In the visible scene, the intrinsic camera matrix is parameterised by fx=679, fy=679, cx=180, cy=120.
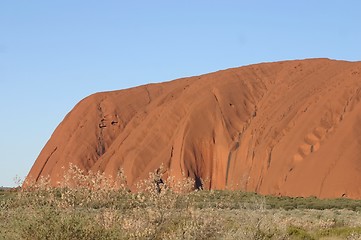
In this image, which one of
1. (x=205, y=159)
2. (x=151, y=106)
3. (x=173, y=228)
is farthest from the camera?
(x=151, y=106)

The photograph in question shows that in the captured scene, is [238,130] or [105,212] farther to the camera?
[238,130]

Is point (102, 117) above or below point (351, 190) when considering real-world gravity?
above

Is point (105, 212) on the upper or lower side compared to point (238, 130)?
upper

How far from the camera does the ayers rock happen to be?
47.4m

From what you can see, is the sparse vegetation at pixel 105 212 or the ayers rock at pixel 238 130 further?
the ayers rock at pixel 238 130

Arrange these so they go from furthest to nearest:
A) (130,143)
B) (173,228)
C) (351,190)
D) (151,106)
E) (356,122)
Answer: (151,106) → (130,143) → (356,122) → (351,190) → (173,228)

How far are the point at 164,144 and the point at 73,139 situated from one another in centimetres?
1431

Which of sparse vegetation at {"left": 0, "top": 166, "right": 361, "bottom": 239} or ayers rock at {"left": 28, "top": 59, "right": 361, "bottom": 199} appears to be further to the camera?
ayers rock at {"left": 28, "top": 59, "right": 361, "bottom": 199}

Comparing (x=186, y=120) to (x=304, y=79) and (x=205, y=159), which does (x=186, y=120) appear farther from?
Result: (x=304, y=79)

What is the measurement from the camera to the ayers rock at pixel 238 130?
156 ft

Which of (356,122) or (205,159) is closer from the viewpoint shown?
(356,122)

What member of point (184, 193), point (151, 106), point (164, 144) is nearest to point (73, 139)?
point (151, 106)

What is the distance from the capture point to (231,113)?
59.6 metres

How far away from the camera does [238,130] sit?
58.6 m
